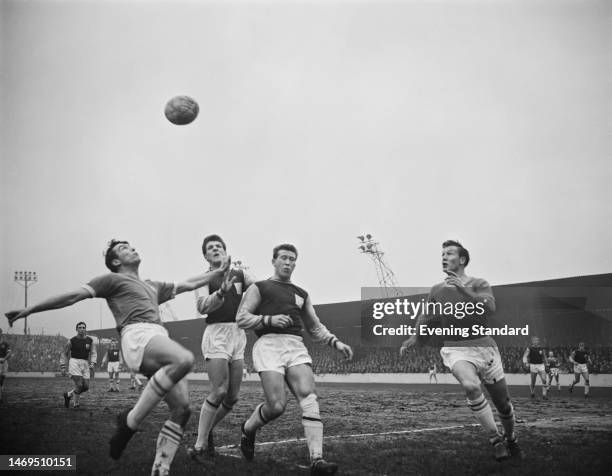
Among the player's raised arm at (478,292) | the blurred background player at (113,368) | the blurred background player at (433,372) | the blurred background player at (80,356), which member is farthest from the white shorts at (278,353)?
the blurred background player at (433,372)

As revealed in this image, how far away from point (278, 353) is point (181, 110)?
5.18 metres

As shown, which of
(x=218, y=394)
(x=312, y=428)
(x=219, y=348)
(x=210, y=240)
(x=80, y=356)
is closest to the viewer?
(x=312, y=428)

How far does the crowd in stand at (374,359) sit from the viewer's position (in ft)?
89.7

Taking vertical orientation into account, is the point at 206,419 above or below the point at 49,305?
below

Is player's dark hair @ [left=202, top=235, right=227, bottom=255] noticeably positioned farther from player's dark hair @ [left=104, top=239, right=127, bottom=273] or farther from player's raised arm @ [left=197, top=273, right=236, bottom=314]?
player's dark hair @ [left=104, top=239, right=127, bottom=273]

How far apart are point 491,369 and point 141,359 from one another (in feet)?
13.7

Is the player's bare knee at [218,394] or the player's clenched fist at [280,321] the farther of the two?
the player's bare knee at [218,394]

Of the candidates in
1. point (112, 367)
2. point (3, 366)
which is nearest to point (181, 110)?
point (3, 366)

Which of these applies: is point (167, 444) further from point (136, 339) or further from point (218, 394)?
point (218, 394)

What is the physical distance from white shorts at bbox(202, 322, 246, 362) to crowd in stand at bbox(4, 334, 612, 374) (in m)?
22.2

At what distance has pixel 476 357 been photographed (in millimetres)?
7871

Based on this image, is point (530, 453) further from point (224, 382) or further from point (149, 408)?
point (149, 408)

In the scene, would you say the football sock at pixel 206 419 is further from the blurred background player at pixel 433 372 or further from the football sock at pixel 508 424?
the blurred background player at pixel 433 372

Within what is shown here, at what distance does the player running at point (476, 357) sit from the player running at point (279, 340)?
1.44 m
